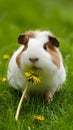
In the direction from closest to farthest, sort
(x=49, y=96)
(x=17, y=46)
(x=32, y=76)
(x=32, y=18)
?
(x=32, y=76) → (x=49, y=96) → (x=17, y=46) → (x=32, y=18)

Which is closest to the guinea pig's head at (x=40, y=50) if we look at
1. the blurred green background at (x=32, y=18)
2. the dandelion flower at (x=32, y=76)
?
the dandelion flower at (x=32, y=76)

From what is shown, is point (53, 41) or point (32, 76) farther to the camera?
point (53, 41)

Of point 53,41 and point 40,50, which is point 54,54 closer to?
point 53,41

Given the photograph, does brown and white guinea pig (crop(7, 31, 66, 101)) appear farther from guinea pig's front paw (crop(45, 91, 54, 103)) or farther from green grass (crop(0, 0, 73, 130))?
green grass (crop(0, 0, 73, 130))

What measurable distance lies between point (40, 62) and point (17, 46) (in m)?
3.14

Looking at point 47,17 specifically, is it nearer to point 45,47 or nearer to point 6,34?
point 6,34

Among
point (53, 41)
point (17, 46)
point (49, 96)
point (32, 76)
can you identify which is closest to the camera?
point (32, 76)

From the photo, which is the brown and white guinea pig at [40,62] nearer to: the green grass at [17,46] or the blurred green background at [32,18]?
the green grass at [17,46]

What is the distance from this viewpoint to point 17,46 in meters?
7.45

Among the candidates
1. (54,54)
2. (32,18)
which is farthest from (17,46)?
(32,18)

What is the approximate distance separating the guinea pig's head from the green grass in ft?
1.59

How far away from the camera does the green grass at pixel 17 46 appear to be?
180 inches

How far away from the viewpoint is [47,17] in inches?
426

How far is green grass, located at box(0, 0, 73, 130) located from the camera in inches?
180
